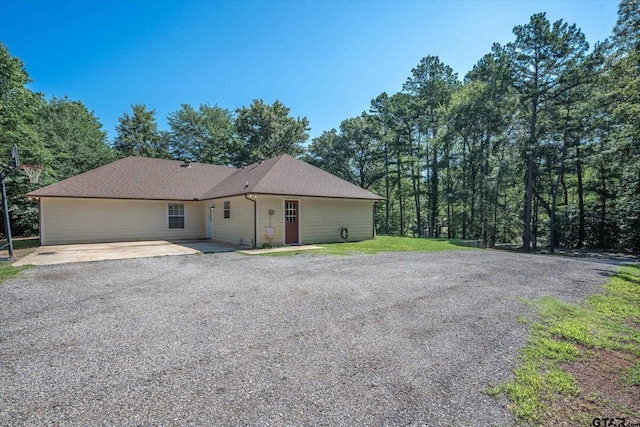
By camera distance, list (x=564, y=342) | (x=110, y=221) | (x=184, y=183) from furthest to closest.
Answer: (x=184, y=183), (x=110, y=221), (x=564, y=342)

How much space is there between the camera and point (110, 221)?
13.7 meters

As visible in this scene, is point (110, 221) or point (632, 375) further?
point (110, 221)

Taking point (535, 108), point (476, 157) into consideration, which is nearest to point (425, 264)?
point (535, 108)

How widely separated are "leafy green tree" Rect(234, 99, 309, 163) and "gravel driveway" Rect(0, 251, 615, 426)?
73.6 ft

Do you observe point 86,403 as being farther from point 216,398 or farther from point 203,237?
point 203,237

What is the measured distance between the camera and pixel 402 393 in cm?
240

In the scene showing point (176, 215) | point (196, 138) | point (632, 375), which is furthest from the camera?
point (196, 138)

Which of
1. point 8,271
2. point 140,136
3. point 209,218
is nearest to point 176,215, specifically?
point 209,218

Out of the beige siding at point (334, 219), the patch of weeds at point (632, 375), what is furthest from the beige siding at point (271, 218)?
the patch of weeds at point (632, 375)

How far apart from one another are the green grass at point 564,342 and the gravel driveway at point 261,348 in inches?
6.2

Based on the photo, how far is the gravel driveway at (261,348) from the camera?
219 cm

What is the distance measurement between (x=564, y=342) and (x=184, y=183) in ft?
55.3

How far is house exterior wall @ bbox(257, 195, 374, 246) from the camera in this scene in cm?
1200

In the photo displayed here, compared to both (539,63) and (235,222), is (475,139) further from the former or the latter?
(235,222)
